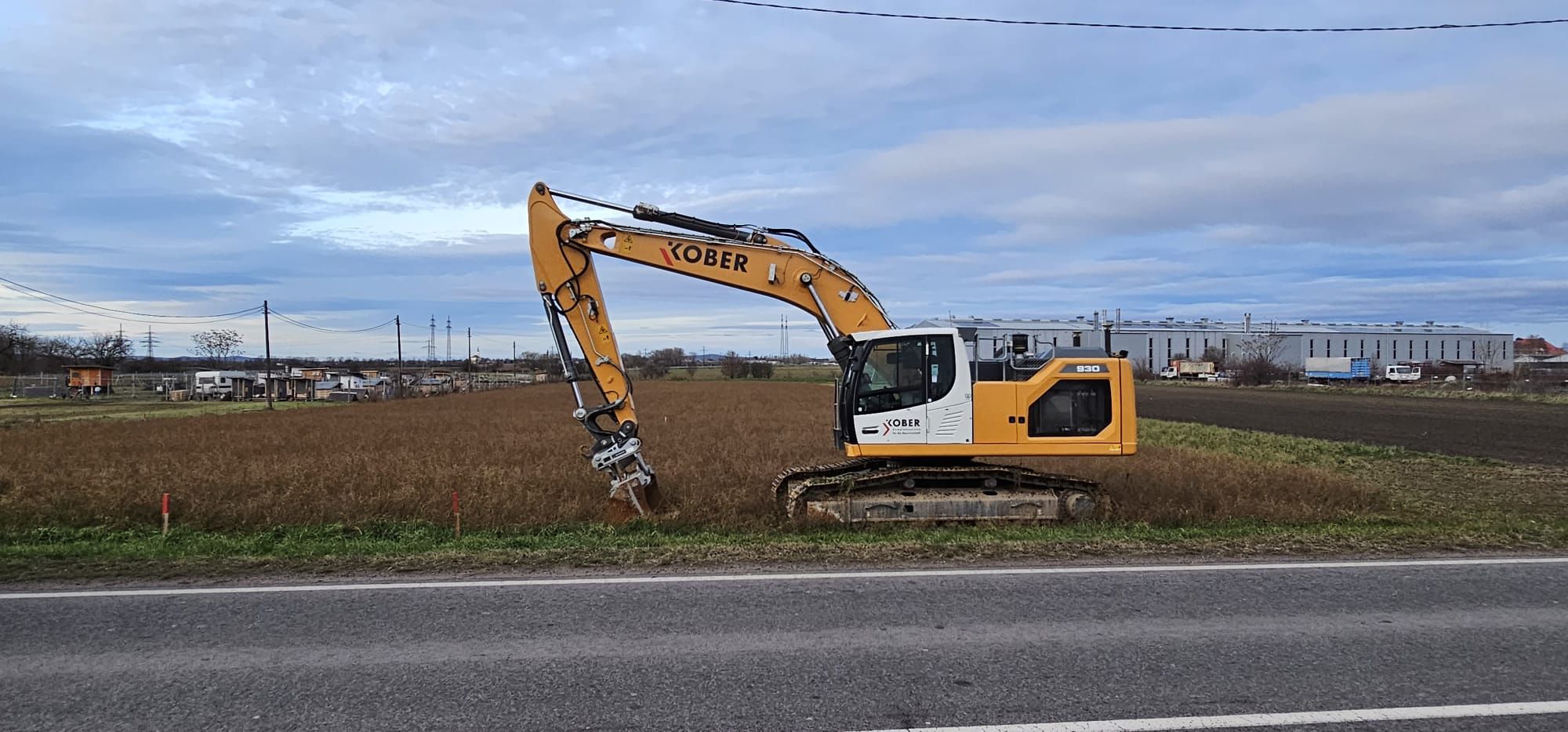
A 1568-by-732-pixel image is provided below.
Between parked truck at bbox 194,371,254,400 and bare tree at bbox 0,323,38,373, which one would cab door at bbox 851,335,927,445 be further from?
bare tree at bbox 0,323,38,373

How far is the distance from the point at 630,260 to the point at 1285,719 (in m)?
9.07

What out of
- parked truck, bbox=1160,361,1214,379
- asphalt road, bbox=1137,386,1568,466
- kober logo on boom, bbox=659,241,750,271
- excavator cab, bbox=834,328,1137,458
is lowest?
asphalt road, bbox=1137,386,1568,466

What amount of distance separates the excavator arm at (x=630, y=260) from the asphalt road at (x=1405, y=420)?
747 inches

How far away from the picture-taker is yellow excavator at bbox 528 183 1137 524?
11.5 metres

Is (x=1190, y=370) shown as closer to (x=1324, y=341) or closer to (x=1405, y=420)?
(x=1324, y=341)

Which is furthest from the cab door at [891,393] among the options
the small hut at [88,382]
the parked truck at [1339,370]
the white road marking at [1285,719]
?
the parked truck at [1339,370]

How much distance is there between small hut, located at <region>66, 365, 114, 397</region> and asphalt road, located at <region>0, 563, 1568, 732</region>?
80423 millimetres

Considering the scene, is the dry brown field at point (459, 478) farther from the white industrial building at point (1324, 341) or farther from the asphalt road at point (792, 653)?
the white industrial building at point (1324, 341)

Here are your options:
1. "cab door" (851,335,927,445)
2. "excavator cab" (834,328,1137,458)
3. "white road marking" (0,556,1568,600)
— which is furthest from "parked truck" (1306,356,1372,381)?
"white road marking" (0,556,1568,600)

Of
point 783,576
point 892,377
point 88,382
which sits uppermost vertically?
point 892,377

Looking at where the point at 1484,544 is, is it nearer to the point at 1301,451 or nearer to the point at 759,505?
the point at 759,505

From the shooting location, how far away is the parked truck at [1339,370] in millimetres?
98250

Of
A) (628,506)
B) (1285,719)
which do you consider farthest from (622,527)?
(1285,719)

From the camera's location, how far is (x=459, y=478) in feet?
49.0
